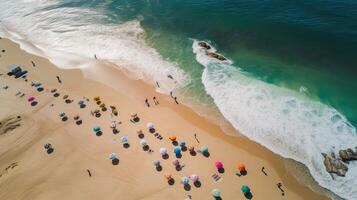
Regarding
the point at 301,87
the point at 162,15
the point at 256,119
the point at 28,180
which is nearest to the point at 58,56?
the point at 162,15

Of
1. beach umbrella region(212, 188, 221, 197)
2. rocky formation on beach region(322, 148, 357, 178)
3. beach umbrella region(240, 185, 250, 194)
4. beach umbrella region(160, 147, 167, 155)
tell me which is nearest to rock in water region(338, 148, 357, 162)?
rocky formation on beach region(322, 148, 357, 178)

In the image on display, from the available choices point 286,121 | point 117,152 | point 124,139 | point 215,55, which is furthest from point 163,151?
point 215,55

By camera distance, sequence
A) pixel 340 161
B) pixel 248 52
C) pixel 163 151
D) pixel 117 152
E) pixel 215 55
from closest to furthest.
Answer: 1. pixel 340 161
2. pixel 163 151
3. pixel 117 152
4. pixel 248 52
5. pixel 215 55

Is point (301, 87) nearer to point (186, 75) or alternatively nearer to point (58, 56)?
point (186, 75)

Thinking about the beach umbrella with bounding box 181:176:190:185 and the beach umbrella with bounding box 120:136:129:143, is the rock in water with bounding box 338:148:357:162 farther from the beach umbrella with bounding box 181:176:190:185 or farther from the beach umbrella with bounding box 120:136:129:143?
the beach umbrella with bounding box 120:136:129:143

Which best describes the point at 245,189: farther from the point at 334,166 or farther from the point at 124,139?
the point at 124,139

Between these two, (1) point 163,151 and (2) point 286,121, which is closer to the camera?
(1) point 163,151
